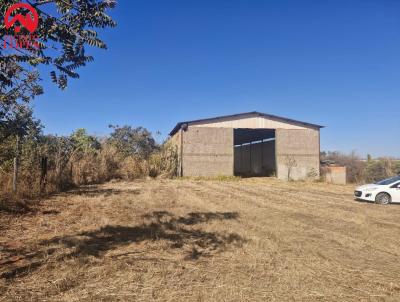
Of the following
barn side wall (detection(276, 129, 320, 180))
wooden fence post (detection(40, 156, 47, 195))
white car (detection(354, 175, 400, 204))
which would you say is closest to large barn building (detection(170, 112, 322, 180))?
barn side wall (detection(276, 129, 320, 180))

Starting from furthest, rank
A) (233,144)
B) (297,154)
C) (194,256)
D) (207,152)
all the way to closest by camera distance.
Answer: (297,154), (233,144), (207,152), (194,256)

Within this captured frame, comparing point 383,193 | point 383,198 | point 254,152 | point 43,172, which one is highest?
point 254,152

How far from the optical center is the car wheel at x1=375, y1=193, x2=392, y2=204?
588 inches

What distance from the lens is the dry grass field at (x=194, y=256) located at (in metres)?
4.30

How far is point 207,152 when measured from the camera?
90.7ft

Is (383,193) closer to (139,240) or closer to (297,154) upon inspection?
(139,240)

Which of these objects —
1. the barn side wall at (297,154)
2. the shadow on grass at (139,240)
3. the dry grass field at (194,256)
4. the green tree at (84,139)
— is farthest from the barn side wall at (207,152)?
the shadow on grass at (139,240)

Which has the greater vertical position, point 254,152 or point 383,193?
point 254,152

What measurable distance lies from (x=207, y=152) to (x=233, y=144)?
2395 mm

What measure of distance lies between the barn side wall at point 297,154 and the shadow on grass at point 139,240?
20.7 meters

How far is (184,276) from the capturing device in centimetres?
483

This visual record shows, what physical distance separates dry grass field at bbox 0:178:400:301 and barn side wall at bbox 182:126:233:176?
17251 mm

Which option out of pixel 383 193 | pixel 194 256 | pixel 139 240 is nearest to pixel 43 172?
pixel 139 240

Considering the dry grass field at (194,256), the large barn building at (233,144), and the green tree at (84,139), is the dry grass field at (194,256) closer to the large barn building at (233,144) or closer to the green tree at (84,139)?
the large barn building at (233,144)
